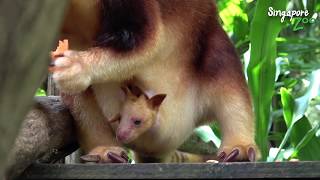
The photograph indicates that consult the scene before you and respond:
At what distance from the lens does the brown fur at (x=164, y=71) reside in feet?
6.25

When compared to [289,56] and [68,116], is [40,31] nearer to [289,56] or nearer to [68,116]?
[68,116]

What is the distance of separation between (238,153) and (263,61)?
138 cm

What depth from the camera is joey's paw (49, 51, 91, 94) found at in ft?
5.97

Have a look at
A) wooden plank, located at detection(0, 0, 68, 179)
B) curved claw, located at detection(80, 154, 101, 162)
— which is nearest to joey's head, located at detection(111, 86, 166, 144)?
curved claw, located at detection(80, 154, 101, 162)

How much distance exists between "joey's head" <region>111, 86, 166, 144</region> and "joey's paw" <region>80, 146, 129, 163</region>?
4 cm

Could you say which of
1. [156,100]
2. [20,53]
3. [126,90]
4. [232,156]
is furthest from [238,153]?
[20,53]

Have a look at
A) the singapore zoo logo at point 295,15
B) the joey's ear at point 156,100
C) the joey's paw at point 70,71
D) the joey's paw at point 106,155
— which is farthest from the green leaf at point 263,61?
the joey's paw at point 70,71

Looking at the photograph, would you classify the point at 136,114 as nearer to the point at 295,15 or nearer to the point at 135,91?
the point at 135,91

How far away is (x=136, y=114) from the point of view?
1990 mm

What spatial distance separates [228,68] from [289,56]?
2.24 metres

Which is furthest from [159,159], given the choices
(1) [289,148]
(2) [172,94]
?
(1) [289,148]

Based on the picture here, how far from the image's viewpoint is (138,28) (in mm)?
1966

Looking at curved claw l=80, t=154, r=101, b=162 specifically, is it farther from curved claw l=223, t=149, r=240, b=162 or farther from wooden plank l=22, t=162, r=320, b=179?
curved claw l=223, t=149, r=240, b=162

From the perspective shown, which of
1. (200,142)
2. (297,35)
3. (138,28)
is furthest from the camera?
(297,35)
